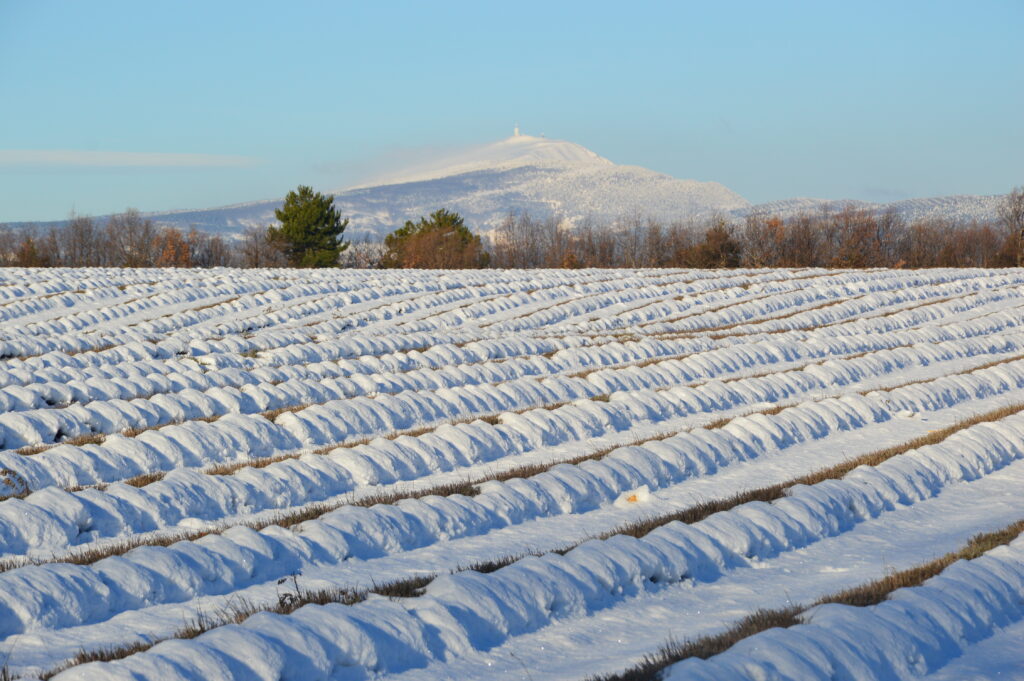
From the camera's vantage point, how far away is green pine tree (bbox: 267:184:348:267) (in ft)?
235

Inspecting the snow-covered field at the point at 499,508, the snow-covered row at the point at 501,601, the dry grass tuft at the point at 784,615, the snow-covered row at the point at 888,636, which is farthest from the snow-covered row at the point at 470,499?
the snow-covered row at the point at 888,636

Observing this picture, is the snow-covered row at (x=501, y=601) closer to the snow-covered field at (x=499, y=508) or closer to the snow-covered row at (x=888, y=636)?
the snow-covered field at (x=499, y=508)

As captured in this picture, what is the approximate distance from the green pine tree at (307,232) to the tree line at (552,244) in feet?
0.29

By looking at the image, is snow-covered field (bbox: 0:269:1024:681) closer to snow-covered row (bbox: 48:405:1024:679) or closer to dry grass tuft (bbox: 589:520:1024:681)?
snow-covered row (bbox: 48:405:1024:679)

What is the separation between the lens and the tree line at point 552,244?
73.4 meters

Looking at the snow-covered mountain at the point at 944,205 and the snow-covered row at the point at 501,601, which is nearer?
the snow-covered row at the point at 501,601

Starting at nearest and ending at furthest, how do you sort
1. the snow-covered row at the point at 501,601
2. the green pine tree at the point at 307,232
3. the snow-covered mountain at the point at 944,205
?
1. the snow-covered row at the point at 501,601
2. the green pine tree at the point at 307,232
3. the snow-covered mountain at the point at 944,205

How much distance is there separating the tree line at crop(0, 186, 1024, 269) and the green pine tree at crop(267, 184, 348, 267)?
0.09m

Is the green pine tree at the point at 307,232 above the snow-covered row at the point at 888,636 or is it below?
above

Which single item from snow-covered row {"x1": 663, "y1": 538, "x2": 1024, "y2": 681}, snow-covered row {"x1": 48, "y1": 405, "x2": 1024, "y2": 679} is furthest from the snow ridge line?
snow-covered row {"x1": 663, "y1": 538, "x2": 1024, "y2": 681}

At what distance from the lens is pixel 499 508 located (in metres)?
10.1

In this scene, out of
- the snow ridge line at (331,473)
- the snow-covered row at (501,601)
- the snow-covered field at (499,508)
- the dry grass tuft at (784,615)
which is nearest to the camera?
the dry grass tuft at (784,615)

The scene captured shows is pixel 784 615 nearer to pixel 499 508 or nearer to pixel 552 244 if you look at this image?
pixel 499 508

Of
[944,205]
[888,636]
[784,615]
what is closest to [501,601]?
[784,615]
